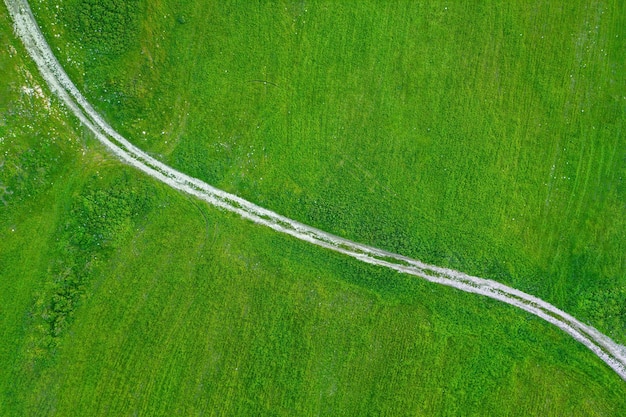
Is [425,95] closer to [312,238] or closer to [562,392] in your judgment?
[312,238]

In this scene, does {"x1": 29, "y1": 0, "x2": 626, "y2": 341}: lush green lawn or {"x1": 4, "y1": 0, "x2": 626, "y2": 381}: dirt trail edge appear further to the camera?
{"x1": 29, "y1": 0, "x2": 626, "y2": 341}: lush green lawn

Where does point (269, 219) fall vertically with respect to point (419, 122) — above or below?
below

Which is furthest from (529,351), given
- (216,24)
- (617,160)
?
(216,24)

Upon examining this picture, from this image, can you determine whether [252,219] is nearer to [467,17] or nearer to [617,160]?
[467,17]

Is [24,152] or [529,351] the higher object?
[24,152]

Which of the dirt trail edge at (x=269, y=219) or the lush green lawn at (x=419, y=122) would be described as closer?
the dirt trail edge at (x=269, y=219)

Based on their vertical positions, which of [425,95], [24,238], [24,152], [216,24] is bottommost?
[24,238]

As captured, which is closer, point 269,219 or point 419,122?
point 269,219

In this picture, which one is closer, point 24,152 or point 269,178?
point 24,152
